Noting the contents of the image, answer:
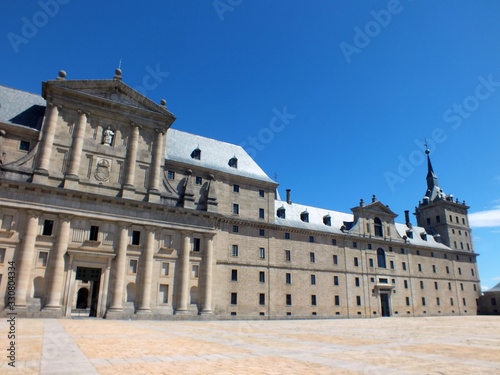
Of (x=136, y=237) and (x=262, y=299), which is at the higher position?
(x=136, y=237)

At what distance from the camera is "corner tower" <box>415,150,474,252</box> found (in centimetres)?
7191

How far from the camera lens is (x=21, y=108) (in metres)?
36.2

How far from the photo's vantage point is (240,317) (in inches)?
1599

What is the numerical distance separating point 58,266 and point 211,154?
74.9 feet

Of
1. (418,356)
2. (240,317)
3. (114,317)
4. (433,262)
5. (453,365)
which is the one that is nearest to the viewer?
(453,365)

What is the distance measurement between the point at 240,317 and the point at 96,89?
2978cm

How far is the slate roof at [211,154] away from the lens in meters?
43.4

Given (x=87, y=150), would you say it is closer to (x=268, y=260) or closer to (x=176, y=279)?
(x=176, y=279)

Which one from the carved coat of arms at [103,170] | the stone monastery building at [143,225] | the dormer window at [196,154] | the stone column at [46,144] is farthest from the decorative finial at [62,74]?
the dormer window at [196,154]

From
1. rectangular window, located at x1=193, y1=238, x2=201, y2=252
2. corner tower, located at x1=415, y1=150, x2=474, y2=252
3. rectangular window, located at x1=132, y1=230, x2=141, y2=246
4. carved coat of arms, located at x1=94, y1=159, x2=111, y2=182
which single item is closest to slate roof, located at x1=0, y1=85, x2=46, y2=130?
carved coat of arms, located at x1=94, y1=159, x2=111, y2=182

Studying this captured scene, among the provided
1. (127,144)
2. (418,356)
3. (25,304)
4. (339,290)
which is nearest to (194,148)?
(127,144)

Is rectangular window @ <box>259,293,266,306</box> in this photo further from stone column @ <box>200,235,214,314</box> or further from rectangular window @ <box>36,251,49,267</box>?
rectangular window @ <box>36,251,49,267</box>

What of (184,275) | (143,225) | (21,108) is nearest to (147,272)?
(184,275)

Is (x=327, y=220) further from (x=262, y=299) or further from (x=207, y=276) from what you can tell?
(x=207, y=276)
